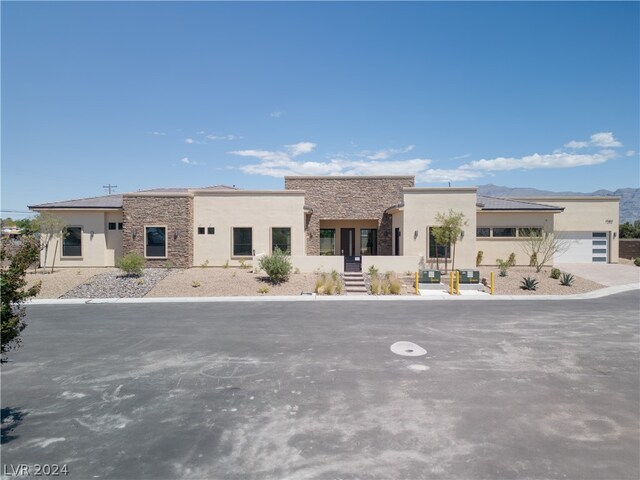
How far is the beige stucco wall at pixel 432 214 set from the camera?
74.7 feet

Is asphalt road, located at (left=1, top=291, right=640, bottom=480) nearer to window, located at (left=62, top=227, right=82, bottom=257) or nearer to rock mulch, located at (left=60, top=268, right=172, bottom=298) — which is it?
rock mulch, located at (left=60, top=268, right=172, bottom=298)

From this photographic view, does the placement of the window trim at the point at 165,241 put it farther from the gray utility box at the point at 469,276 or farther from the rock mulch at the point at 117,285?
the gray utility box at the point at 469,276

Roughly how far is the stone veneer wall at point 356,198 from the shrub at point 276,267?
643 cm

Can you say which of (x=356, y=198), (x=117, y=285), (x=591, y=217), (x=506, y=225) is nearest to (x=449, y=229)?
(x=506, y=225)

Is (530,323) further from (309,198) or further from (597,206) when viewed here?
(597,206)

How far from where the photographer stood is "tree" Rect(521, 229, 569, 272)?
2345 centimetres

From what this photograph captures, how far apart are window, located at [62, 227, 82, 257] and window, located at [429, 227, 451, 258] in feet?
68.5

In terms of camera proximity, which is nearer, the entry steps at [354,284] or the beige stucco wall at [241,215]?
the entry steps at [354,284]

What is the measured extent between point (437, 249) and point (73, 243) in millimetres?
21698

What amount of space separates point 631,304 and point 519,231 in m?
10.1

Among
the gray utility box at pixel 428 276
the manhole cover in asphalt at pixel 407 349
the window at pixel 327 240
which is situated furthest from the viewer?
the window at pixel 327 240

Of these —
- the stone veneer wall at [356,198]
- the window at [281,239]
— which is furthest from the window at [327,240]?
the window at [281,239]

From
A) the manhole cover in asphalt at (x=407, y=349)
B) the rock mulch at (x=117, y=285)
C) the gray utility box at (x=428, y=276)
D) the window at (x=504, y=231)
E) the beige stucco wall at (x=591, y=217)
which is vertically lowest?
the manhole cover in asphalt at (x=407, y=349)

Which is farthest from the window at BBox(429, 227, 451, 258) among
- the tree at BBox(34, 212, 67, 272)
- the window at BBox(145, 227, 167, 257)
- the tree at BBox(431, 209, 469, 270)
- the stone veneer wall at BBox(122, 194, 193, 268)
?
the tree at BBox(34, 212, 67, 272)
